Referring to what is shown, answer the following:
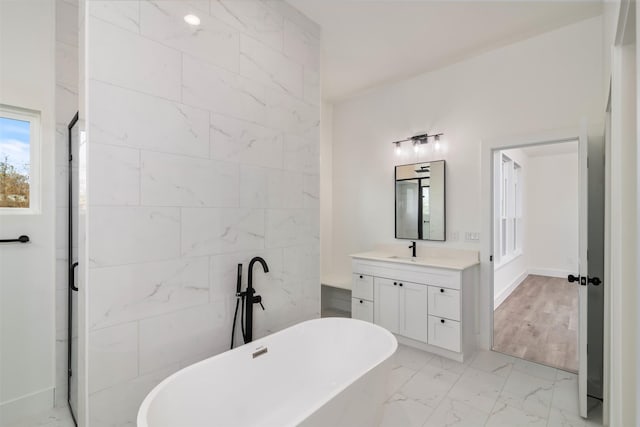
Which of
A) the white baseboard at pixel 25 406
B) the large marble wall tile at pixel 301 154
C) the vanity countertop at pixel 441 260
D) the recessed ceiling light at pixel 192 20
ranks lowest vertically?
the white baseboard at pixel 25 406

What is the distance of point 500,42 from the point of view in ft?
9.95

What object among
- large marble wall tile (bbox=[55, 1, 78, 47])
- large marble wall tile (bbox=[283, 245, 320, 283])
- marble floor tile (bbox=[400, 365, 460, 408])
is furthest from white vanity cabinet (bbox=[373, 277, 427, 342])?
large marble wall tile (bbox=[55, 1, 78, 47])

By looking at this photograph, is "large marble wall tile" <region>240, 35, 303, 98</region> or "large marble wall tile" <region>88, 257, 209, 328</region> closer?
"large marble wall tile" <region>88, 257, 209, 328</region>

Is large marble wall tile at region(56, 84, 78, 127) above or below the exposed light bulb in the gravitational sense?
below

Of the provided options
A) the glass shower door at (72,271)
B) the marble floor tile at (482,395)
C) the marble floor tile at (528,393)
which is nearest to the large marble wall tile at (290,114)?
the glass shower door at (72,271)

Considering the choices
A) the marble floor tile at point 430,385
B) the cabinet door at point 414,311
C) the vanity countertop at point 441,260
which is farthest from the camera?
the cabinet door at point 414,311

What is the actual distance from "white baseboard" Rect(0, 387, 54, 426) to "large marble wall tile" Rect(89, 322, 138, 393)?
3.83 feet

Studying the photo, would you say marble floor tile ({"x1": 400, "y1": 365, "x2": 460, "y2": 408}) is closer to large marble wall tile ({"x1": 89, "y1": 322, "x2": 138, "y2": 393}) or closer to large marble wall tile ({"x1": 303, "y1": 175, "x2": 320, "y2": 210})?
large marble wall tile ({"x1": 303, "y1": 175, "x2": 320, "y2": 210})

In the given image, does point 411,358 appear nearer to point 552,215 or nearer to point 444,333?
point 444,333

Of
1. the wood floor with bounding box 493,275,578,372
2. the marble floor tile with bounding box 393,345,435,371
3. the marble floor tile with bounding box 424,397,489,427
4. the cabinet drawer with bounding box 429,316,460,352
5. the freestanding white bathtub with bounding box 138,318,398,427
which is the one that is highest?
the freestanding white bathtub with bounding box 138,318,398,427

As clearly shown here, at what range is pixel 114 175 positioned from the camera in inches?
60.6

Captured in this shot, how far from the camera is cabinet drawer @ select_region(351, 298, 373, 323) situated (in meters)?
3.57

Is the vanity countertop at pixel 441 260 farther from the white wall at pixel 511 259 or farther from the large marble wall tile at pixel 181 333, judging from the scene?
the large marble wall tile at pixel 181 333

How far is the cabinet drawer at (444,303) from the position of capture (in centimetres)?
292
